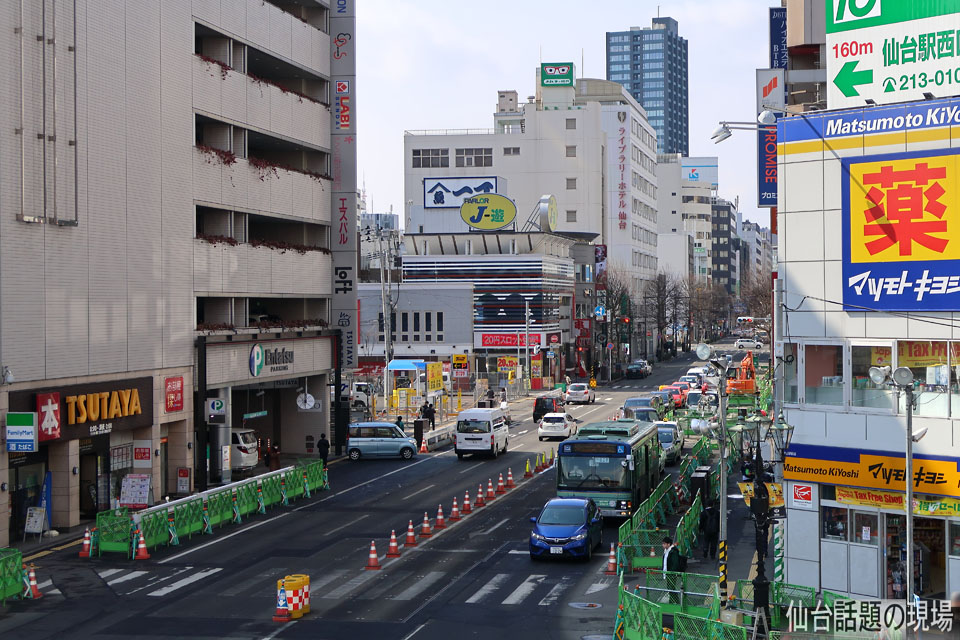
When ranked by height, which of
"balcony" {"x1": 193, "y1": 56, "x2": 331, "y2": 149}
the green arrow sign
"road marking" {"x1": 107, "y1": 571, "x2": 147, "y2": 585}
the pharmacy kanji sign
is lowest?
"road marking" {"x1": 107, "y1": 571, "x2": 147, "y2": 585}

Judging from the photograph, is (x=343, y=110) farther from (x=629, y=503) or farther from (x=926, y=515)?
(x=926, y=515)

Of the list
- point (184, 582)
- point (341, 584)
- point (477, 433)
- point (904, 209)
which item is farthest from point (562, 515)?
point (477, 433)

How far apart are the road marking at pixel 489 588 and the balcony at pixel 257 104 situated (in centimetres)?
2514

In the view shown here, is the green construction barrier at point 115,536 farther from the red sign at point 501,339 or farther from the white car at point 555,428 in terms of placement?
the red sign at point 501,339

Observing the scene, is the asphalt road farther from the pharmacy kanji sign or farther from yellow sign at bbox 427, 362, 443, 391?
yellow sign at bbox 427, 362, 443, 391

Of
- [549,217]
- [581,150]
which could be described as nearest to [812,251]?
[549,217]

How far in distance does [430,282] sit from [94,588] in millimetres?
71390

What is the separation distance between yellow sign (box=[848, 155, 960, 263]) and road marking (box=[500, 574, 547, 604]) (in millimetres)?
11100

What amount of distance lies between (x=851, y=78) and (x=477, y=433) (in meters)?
30.7

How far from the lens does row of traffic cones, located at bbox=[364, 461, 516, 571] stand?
96.2 ft

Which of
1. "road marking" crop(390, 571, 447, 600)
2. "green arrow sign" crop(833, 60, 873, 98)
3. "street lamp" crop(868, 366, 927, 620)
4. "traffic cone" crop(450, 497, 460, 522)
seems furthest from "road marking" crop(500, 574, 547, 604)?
"green arrow sign" crop(833, 60, 873, 98)

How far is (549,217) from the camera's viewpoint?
353ft

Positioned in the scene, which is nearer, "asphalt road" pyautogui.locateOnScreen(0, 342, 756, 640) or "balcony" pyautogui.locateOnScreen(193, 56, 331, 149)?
"asphalt road" pyautogui.locateOnScreen(0, 342, 756, 640)

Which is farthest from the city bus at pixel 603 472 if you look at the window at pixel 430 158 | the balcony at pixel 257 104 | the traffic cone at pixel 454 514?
the window at pixel 430 158
